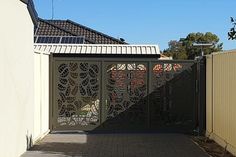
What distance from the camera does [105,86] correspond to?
53.7 ft

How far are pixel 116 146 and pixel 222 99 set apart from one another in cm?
281

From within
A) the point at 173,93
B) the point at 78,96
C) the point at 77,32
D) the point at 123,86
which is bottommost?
the point at 78,96

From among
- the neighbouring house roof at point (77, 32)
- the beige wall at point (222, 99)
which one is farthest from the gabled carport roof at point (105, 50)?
the neighbouring house roof at point (77, 32)

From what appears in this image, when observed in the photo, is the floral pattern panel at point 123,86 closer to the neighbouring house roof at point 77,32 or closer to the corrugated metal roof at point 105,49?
the corrugated metal roof at point 105,49

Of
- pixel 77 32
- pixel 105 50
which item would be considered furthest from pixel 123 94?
pixel 77 32

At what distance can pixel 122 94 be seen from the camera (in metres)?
16.5

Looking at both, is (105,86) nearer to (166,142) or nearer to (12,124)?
(166,142)

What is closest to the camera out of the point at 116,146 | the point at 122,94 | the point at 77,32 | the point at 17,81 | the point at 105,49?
the point at 17,81

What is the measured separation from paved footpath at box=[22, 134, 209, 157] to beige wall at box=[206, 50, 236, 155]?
2.20 feet

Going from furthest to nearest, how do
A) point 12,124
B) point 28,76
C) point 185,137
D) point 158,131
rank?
point 158,131, point 185,137, point 28,76, point 12,124

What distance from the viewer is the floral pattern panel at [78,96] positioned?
645 inches

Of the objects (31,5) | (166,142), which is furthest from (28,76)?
(166,142)

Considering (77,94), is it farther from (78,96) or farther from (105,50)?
(105,50)

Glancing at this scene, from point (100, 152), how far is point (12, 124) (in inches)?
104
